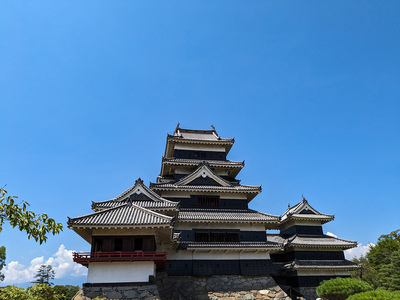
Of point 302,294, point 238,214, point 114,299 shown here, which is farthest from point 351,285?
point 114,299

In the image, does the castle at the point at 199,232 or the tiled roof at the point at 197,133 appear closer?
the castle at the point at 199,232

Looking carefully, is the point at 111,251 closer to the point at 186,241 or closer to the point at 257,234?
the point at 186,241

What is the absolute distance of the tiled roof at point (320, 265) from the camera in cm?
2635

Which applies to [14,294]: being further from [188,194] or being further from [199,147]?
[199,147]

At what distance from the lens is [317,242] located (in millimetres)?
28234

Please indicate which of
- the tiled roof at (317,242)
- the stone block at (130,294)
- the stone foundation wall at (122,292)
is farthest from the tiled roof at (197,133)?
the stone block at (130,294)

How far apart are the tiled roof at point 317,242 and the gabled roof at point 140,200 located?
550 inches

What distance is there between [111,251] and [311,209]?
78.2 feet

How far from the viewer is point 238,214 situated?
2550 cm

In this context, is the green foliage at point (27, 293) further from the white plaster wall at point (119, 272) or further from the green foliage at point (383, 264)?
the green foliage at point (383, 264)

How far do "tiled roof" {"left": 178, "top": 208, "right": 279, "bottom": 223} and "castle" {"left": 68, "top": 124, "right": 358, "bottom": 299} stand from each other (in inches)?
3.5

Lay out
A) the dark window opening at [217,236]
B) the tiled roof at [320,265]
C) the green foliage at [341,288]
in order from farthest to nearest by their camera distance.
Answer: the tiled roof at [320,265] → the dark window opening at [217,236] → the green foliage at [341,288]

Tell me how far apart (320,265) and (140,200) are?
764 inches

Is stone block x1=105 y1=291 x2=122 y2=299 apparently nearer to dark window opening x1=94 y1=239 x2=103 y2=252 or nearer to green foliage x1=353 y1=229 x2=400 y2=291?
dark window opening x1=94 y1=239 x2=103 y2=252
